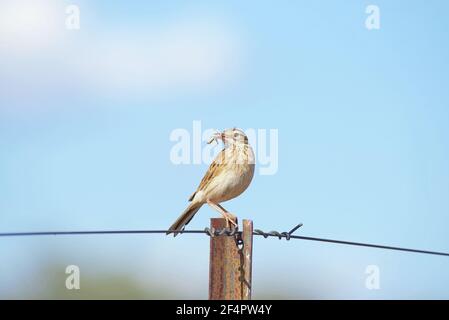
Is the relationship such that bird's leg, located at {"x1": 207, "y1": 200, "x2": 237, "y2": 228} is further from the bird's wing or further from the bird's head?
the bird's head

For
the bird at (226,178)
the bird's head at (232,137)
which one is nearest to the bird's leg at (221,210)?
the bird at (226,178)

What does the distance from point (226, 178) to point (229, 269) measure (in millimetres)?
2371

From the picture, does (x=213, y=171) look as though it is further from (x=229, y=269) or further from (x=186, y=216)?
(x=229, y=269)

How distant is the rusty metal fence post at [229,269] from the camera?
6.60 m

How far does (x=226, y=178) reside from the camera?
29.2ft

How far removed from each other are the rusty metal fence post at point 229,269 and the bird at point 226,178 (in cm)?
203

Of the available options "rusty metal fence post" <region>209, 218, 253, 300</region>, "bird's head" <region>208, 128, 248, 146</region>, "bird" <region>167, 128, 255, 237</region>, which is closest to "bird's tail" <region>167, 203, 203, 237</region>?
"bird" <region>167, 128, 255, 237</region>

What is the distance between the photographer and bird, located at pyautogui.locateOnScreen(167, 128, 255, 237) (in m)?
8.88

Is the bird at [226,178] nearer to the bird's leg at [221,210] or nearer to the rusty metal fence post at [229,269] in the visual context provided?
the bird's leg at [221,210]

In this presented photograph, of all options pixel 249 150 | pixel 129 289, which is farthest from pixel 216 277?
pixel 129 289
